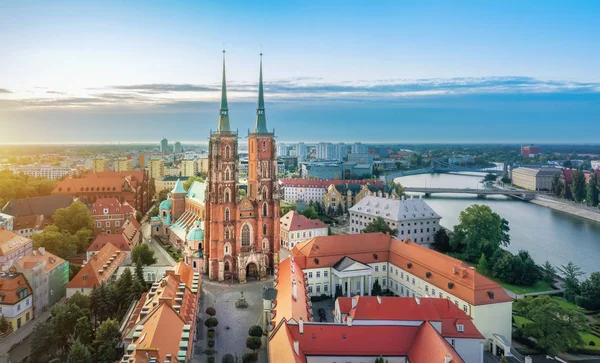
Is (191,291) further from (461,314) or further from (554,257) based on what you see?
(554,257)

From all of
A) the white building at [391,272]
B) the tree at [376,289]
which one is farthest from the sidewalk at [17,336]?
the tree at [376,289]

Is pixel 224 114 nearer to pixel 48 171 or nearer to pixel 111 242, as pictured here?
pixel 111 242

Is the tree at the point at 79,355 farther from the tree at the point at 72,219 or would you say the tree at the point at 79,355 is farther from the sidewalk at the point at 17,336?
the tree at the point at 72,219

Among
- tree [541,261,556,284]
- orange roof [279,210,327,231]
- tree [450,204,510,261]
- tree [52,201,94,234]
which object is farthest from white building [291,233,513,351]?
tree [52,201,94,234]

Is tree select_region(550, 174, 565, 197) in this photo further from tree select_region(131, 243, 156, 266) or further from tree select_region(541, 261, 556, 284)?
tree select_region(131, 243, 156, 266)

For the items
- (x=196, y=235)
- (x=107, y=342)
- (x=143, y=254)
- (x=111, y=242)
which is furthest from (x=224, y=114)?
(x=107, y=342)

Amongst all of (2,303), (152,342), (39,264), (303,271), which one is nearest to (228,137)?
(303,271)
